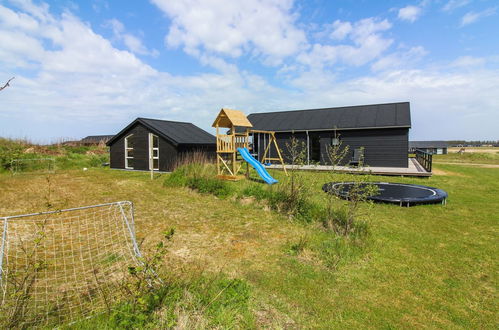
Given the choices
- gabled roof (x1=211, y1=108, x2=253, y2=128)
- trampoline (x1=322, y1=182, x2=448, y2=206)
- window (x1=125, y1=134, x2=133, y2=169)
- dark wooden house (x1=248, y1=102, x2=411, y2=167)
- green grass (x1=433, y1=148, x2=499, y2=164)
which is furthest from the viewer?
green grass (x1=433, y1=148, x2=499, y2=164)

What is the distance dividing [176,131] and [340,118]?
36.9 feet

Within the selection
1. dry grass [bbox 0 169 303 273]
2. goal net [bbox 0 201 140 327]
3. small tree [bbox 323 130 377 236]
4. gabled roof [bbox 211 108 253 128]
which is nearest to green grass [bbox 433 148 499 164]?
gabled roof [bbox 211 108 253 128]

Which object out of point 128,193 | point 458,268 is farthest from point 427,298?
point 128,193

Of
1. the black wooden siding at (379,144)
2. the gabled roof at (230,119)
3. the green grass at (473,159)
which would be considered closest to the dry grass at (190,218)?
the gabled roof at (230,119)

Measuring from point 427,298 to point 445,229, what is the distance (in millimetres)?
3299

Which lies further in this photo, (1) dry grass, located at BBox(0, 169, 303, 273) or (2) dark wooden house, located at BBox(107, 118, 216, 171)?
(2) dark wooden house, located at BBox(107, 118, 216, 171)

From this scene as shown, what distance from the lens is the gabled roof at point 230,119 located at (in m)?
12.6

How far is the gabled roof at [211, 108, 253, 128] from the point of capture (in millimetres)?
12555

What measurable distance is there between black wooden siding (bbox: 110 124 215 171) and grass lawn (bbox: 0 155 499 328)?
8055 mm

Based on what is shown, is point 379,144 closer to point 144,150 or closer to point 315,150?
point 315,150

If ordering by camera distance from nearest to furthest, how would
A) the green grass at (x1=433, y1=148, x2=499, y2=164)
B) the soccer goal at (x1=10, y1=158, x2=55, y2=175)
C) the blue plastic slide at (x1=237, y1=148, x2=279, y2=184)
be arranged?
the blue plastic slide at (x1=237, y1=148, x2=279, y2=184) < the soccer goal at (x1=10, y1=158, x2=55, y2=175) < the green grass at (x1=433, y1=148, x2=499, y2=164)

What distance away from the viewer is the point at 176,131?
17.8m

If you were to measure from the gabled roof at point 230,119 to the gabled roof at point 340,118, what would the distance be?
6.97m

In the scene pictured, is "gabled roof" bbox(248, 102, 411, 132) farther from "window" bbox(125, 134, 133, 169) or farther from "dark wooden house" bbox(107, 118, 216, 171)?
"window" bbox(125, 134, 133, 169)
